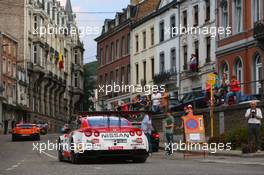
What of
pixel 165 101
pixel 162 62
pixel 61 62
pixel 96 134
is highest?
pixel 61 62

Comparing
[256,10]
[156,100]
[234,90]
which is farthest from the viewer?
[156,100]

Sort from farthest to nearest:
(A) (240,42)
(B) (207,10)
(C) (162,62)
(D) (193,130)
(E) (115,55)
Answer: (E) (115,55), (C) (162,62), (B) (207,10), (A) (240,42), (D) (193,130)

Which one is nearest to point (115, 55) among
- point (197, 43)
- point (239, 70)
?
point (197, 43)

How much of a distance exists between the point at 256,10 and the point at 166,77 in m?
18.4

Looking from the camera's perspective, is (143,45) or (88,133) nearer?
(88,133)

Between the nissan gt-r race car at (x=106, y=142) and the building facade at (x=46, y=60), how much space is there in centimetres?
6983

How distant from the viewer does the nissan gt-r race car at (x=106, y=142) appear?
20.6 meters

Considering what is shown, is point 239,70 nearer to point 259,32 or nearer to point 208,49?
point 259,32

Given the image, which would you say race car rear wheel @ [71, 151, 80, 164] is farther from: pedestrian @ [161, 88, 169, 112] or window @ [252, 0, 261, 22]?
window @ [252, 0, 261, 22]

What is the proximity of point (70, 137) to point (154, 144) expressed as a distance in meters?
10.3

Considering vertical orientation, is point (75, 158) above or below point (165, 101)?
below

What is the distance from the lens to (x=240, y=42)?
4406cm

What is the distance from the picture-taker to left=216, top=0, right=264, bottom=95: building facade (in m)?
42.3

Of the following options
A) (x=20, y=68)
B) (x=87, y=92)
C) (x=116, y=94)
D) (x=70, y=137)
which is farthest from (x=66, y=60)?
(x=70, y=137)
